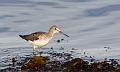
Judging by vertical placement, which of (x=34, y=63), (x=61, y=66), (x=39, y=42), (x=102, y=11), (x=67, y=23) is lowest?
(x=61, y=66)

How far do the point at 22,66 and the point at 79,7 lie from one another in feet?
37.7

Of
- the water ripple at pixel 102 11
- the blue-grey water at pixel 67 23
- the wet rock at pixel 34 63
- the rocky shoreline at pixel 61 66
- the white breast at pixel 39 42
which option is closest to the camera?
the rocky shoreline at pixel 61 66

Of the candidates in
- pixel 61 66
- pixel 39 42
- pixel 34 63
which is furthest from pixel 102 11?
pixel 34 63

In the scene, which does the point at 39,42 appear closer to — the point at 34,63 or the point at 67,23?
the point at 34,63

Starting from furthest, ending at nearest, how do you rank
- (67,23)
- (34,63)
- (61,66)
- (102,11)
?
(102,11) → (67,23) → (61,66) → (34,63)

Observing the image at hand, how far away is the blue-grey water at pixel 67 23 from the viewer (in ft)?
62.8

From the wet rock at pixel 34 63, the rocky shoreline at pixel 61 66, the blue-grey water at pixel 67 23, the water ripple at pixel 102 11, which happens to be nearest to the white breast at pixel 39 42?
the blue-grey water at pixel 67 23

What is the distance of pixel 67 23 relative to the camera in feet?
77.6

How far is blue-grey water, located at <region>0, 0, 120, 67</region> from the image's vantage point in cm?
1916

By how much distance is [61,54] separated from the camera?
17.8 metres

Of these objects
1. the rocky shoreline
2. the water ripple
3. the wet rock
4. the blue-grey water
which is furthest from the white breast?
the water ripple

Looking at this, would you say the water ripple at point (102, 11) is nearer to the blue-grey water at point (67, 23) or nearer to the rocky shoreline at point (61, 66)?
the blue-grey water at point (67, 23)

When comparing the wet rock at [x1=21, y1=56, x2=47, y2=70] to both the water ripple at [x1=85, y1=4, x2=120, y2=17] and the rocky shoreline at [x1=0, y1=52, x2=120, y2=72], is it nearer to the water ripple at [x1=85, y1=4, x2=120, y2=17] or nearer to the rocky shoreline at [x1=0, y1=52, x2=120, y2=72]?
the rocky shoreline at [x1=0, y1=52, x2=120, y2=72]

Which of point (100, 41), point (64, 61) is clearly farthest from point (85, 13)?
point (64, 61)
